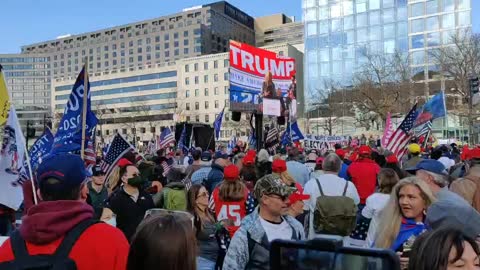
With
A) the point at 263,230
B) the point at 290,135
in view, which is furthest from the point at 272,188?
the point at 290,135

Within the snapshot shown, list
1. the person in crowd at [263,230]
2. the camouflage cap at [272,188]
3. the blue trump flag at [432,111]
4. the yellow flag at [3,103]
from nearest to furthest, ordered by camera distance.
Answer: the person in crowd at [263,230]
the camouflage cap at [272,188]
the yellow flag at [3,103]
the blue trump flag at [432,111]

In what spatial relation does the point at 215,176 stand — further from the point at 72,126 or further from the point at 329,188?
the point at 329,188

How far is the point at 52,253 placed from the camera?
228cm

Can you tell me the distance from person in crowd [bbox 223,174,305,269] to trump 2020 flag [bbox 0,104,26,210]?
2567 mm

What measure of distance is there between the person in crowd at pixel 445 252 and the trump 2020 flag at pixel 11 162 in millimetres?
3919

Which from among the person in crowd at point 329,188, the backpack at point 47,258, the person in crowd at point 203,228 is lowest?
the person in crowd at point 203,228

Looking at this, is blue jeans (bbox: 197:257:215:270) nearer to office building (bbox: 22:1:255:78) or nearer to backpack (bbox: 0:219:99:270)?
backpack (bbox: 0:219:99:270)

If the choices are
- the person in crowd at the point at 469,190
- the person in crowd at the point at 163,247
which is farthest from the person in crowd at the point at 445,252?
the person in crowd at the point at 469,190

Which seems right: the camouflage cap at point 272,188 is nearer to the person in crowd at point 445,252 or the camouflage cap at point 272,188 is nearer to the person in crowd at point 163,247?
the person in crowd at point 163,247

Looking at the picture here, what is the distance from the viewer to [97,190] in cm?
720

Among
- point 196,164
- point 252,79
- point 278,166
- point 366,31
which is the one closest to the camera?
point 278,166

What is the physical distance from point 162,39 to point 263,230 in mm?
152017

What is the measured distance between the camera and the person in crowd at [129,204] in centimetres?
573

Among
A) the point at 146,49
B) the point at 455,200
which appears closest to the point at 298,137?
the point at 455,200
